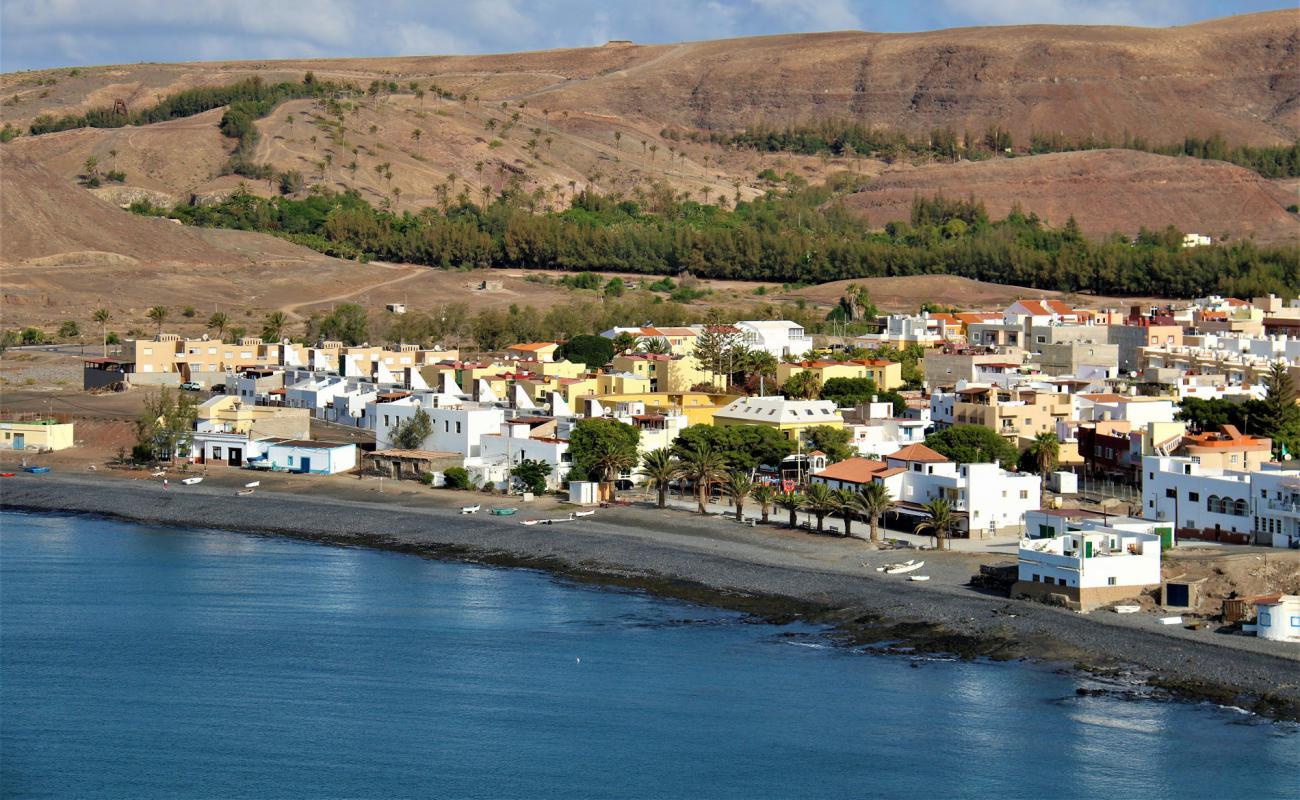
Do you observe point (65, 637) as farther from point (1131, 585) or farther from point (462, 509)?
point (1131, 585)

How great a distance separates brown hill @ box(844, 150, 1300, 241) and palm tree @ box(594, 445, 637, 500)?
364 ft

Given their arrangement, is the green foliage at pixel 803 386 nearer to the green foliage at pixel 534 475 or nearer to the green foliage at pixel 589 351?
the green foliage at pixel 589 351

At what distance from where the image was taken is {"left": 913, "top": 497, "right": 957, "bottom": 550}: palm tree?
44531 millimetres

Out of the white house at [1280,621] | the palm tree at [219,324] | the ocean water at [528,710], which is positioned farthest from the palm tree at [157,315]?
the white house at [1280,621]

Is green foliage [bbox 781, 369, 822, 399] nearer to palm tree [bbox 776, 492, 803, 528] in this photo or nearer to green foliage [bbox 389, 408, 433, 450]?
green foliage [bbox 389, 408, 433, 450]

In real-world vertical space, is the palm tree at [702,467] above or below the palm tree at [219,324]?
below

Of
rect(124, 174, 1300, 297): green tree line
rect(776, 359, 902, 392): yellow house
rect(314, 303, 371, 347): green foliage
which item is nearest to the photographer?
rect(776, 359, 902, 392): yellow house

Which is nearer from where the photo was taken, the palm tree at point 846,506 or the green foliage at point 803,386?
the palm tree at point 846,506

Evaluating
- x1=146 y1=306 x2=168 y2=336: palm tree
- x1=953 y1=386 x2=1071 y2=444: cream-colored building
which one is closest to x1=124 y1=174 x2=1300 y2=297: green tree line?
x1=146 y1=306 x2=168 y2=336: palm tree

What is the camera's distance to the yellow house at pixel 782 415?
56094 mm

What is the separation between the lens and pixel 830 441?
54.2 metres

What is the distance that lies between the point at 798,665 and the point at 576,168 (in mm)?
149283

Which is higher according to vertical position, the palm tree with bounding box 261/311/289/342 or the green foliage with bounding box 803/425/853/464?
the palm tree with bounding box 261/311/289/342

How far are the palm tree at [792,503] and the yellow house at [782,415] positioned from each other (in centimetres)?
621
